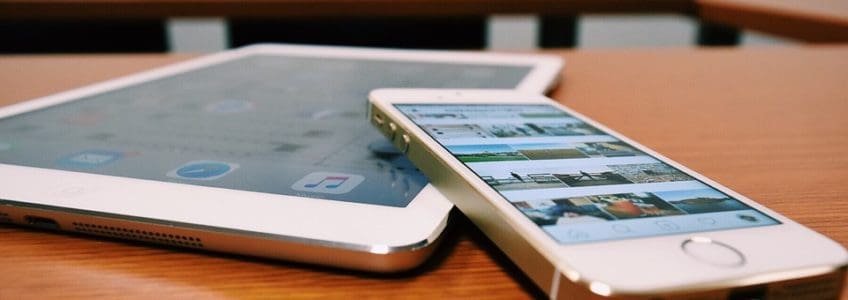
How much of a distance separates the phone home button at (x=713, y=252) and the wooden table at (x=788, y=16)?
784mm

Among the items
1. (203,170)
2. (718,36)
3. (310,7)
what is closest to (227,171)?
(203,170)

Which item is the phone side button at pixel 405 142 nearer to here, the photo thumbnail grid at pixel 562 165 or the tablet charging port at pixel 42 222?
the photo thumbnail grid at pixel 562 165

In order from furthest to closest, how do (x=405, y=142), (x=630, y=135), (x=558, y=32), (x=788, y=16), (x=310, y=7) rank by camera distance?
(x=558, y=32)
(x=310, y=7)
(x=788, y=16)
(x=630, y=135)
(x=405, y=142)

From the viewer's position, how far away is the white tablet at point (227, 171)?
24 cm

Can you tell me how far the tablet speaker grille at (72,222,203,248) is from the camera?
0.25 metres

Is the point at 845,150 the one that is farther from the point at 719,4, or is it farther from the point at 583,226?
the point at 719,4

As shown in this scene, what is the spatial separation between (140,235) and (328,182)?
0.07 meters

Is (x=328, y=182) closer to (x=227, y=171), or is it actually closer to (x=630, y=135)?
(x=227, y=171)

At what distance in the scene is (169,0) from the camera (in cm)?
106

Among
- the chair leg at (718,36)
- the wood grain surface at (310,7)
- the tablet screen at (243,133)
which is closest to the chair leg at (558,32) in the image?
the wood grain surface at (310,7)

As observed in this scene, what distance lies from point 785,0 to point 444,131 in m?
1.05

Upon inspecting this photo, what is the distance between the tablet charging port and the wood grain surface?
87cm

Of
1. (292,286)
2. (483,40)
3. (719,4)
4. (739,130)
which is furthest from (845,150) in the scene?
(483,40)

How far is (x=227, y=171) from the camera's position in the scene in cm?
30
